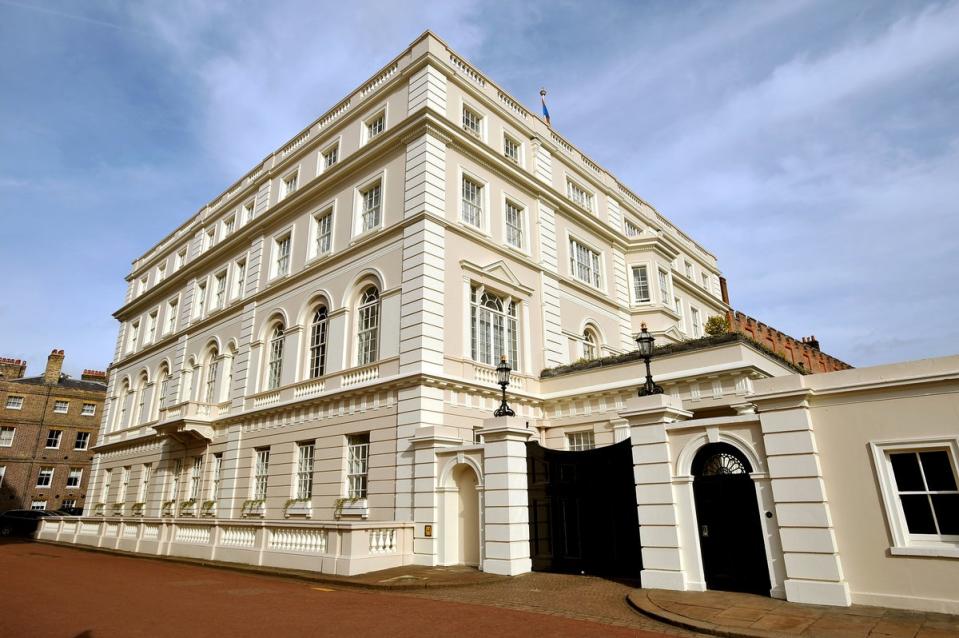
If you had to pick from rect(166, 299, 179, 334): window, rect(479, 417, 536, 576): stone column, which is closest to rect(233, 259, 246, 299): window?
rect(166, 299, 179, 334): window

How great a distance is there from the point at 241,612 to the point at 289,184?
20404 millimetres

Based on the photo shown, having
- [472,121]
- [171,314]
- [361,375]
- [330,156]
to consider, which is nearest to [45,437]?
[171,314]

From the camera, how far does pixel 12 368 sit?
48.6 metres

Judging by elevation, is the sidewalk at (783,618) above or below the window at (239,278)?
below

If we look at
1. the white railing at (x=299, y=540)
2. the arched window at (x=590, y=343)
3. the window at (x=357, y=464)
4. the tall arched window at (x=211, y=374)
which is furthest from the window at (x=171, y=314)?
the arched window at (x=590, y=343)

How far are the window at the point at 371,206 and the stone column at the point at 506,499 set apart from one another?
32.4 feet

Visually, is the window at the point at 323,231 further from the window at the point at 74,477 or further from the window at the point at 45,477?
the window at the point at 74,477

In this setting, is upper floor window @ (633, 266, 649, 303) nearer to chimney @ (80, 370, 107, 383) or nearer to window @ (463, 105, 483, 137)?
window @ (463, 105, 483, 137)

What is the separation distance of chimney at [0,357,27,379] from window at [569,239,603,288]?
49.1 m

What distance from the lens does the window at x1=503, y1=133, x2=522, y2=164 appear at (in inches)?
898

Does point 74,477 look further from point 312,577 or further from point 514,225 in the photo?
point 312,577

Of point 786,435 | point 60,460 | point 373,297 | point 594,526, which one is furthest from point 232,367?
point 60,460

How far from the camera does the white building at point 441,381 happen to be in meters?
10.3

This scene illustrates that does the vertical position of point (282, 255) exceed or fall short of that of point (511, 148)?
it falls short
